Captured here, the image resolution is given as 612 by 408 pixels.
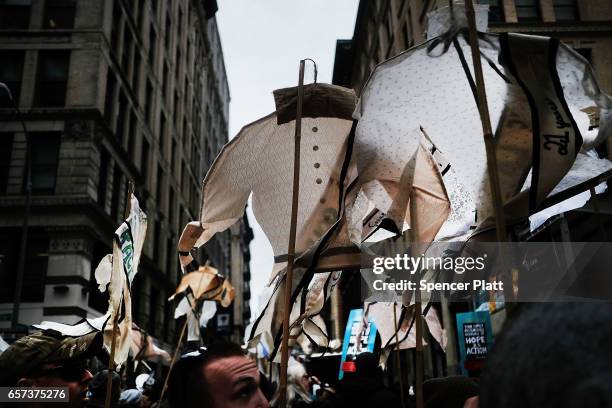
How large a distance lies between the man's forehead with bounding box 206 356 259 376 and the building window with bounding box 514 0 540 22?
57.4ft

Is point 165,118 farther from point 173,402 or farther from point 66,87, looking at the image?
point 173,402

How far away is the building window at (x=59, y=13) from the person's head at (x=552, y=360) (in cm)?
2505

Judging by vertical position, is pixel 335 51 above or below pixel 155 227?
above

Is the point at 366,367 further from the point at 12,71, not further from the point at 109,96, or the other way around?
the point at 12,71

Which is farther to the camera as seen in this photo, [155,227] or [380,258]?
[155,227]

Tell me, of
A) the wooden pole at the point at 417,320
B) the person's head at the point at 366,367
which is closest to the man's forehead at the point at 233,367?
the wooden pole at the point at 417,320

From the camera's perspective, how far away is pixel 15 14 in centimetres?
2239

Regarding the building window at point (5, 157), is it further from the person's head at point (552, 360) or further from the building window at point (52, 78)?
the person's head at point (552, 360)

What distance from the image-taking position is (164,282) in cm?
3139

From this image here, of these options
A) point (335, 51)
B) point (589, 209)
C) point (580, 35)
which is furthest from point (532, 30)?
point (335, 51)

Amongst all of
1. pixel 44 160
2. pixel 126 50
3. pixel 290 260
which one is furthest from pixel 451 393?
pixel 126 50

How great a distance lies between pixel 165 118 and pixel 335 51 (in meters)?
12.1

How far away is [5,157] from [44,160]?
56.9 inches

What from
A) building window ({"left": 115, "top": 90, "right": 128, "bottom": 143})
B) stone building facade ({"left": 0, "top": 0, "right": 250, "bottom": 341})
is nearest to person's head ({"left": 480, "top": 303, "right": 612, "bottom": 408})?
stone building facade ({"left": 0, "top": 0, "right": 250, "bottom": 341})
